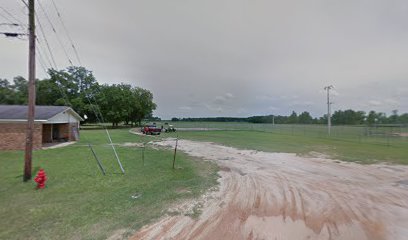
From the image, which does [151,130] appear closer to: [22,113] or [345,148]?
[22,113]

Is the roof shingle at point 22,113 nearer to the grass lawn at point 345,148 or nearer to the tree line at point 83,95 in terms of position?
the grass lawn at point 345,148

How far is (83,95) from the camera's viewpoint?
43.0 meters

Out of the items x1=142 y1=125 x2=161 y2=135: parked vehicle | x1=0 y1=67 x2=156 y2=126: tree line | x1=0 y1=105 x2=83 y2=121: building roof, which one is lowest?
x1=142 y1=125 x2=161 y2=135: parked vehicle

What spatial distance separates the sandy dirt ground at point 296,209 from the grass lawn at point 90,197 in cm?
64

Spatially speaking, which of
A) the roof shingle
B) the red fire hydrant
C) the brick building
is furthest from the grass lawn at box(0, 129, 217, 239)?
the roof shingle

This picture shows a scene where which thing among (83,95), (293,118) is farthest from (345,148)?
(293,118)

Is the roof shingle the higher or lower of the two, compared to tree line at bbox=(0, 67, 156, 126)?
lower

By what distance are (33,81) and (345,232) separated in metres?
9.61

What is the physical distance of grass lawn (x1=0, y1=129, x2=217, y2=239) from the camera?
143 inches

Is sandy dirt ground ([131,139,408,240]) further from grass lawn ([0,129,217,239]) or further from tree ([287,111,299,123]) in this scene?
tree ([287,111,299,123])

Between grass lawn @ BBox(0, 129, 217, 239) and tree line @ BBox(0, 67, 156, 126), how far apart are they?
34162mm

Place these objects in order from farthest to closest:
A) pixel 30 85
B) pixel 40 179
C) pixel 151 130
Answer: pixel 151 130
pixel 30 85
pixel 40 179

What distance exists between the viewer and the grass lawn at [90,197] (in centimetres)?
364

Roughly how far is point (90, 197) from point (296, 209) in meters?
5.23
